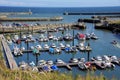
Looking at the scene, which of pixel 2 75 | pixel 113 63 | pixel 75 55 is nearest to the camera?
pixel 2 75

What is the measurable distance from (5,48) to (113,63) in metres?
19.6

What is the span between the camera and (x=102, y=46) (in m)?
63.8

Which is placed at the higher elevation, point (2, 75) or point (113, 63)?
point (2, 75)

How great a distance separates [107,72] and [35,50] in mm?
16889

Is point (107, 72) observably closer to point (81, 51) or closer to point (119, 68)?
point (119, 68)

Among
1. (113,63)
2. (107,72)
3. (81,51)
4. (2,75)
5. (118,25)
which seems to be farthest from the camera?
(118,25)

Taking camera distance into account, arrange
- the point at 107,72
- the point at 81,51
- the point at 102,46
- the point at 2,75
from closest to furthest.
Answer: the point at 2,75 → the point at 107,72 → the point at 81,51 → the point at 102,46

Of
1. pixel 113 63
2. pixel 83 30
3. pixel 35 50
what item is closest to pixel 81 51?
pixel 35 50

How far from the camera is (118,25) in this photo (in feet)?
310

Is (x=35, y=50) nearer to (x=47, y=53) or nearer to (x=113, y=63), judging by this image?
(x=47, y=53)

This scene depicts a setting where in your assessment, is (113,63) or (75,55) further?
(75,55)

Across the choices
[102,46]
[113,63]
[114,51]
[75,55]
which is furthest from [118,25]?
[113,63]

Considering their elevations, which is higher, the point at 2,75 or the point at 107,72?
the point at 2,75

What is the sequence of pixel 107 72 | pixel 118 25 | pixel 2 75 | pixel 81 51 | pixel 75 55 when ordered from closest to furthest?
1. pixel 2 75
2. pixel 107 72
3. pixel 75 55
4. pixel 81 51
5. pixel 118 25
